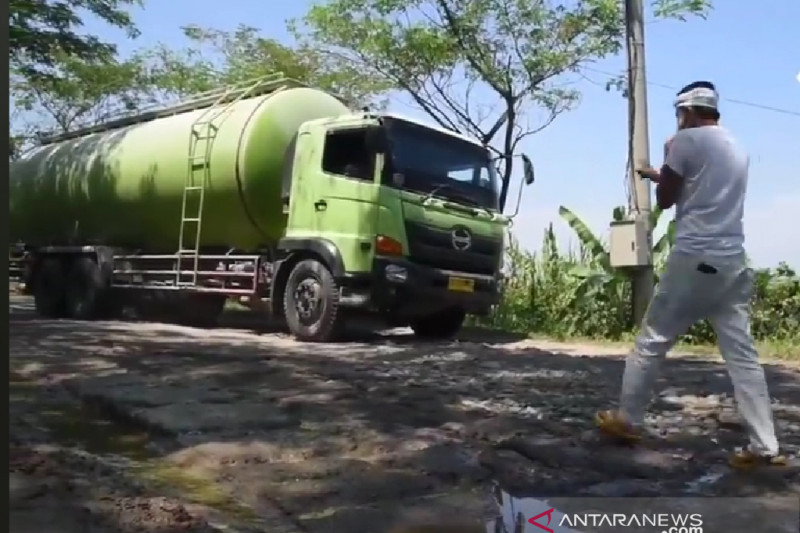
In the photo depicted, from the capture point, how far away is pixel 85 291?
8453 mm

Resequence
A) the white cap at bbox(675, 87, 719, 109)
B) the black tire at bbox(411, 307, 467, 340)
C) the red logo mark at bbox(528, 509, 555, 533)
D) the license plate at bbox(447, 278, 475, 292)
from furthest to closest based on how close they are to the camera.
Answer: the black tire at bbox(411, 307, 467, 340)
the license plate at bbox(447, 278, 475, 292)
the white cap at bbox(675, 87, 719, 109)
the red logo mark at bbox(528, 509, 555, 533)

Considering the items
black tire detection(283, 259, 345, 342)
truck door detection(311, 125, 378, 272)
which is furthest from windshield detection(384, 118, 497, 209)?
black tire detection(283, 259, 345, 342)

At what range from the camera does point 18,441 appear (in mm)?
3020

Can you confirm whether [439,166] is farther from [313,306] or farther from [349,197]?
[313,306]

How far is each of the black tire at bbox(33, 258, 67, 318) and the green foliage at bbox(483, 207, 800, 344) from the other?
4339 mm

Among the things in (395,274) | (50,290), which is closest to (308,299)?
(395,274)

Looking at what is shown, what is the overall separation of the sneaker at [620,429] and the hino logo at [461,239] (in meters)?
3.64

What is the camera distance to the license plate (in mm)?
6488

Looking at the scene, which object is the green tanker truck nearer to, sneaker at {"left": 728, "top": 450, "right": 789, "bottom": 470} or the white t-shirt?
the white t-shirt

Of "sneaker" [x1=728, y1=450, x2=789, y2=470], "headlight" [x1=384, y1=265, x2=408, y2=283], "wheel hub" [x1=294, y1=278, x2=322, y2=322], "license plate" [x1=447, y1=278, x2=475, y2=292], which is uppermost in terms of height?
"headlight" [x1=384, y1=265, x2=408, y2=283]

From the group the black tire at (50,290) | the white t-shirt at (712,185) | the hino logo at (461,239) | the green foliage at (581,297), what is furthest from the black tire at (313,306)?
the white t-shirt at (712,185)

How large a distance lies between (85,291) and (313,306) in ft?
9.91

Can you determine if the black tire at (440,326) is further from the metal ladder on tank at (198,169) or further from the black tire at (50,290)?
the black tire at (50,290)

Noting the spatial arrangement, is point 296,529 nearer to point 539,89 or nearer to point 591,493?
point 591,493
